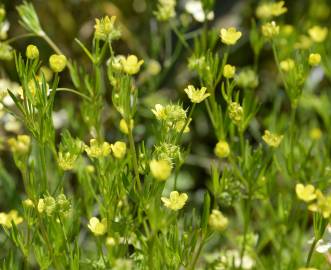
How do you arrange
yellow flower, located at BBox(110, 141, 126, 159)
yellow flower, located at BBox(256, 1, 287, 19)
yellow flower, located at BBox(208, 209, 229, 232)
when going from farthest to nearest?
yellow flower, located at BBox(256, 1, 287, 19) < yellow flower, located at BBox(110, 141, 126, 159) < yellow flower, located at BBox(208, 209, 229, 232)

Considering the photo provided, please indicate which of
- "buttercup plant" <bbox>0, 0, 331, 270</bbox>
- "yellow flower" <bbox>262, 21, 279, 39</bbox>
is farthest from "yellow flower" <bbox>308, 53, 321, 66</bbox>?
"yellow flower" <bbox>262, 21, 279, 39</bbox>

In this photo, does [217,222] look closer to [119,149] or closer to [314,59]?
[119,149]

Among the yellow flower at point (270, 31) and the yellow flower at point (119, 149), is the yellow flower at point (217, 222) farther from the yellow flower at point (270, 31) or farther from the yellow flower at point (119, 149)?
the yellow flower at point (270, 31)

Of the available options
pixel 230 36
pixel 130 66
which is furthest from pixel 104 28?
pixel 230 36

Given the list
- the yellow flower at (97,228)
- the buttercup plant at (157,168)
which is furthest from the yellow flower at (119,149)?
the yellow flower at (97,228)

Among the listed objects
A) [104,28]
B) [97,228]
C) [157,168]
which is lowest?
[97,228]

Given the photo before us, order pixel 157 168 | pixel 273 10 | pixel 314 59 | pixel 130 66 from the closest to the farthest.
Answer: pixel 157 168 → pixel 130 66 → pixel 314 59 → pixel 273 10

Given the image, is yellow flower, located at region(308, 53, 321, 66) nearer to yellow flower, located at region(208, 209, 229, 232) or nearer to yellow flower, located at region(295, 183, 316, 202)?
yellow flower, located at region(295, 183, 316, 202)

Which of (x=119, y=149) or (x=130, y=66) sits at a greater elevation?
(x=130, y=66)

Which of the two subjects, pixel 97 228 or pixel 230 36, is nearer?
pixel 97 228

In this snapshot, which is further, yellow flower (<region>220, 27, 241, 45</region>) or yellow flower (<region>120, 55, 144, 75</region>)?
yellow flower (<region>220, 27, 241, 45</region>)

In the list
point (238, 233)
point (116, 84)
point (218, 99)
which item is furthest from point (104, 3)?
point (116, 84)

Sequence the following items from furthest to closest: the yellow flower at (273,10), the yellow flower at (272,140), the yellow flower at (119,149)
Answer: the yellow flower at (273,10) < the yellow flower at (272,140) < the yellow flower at (119,149)
